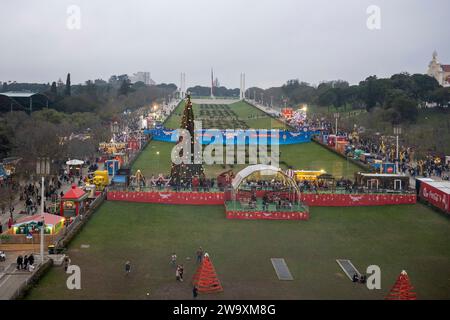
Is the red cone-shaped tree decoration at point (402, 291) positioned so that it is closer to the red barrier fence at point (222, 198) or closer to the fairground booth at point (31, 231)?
the fairground booth at point (31, 231)

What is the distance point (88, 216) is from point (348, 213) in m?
14.6

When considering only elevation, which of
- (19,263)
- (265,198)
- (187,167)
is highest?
(187,167)

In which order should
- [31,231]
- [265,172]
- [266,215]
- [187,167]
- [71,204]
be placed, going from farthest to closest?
[187,167] → [265,172] → [266,215] → [71,204] → [31,231]

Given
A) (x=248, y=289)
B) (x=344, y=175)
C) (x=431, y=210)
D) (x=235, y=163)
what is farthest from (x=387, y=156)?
(x=248, y=289)

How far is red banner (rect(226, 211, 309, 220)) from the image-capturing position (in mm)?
30328

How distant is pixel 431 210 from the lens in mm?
32188

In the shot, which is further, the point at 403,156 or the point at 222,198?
the point at 403,156

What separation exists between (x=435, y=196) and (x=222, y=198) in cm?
1254

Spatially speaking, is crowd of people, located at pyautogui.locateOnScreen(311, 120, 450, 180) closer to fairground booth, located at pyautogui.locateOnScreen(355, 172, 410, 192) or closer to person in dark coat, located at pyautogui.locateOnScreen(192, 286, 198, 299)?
fairground booth, located at pyautogui.locateOnScreen(355, 172, 410, 192)

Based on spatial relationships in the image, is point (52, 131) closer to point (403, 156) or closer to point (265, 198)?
point (265, 198)

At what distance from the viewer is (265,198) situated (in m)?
31.9

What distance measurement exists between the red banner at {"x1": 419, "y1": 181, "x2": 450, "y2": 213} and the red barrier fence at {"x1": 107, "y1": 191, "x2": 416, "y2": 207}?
78cm

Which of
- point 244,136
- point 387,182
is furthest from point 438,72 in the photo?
point 387,182

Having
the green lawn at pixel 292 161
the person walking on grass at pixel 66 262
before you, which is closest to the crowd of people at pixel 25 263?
the person walking on grass at pixel 66 262
